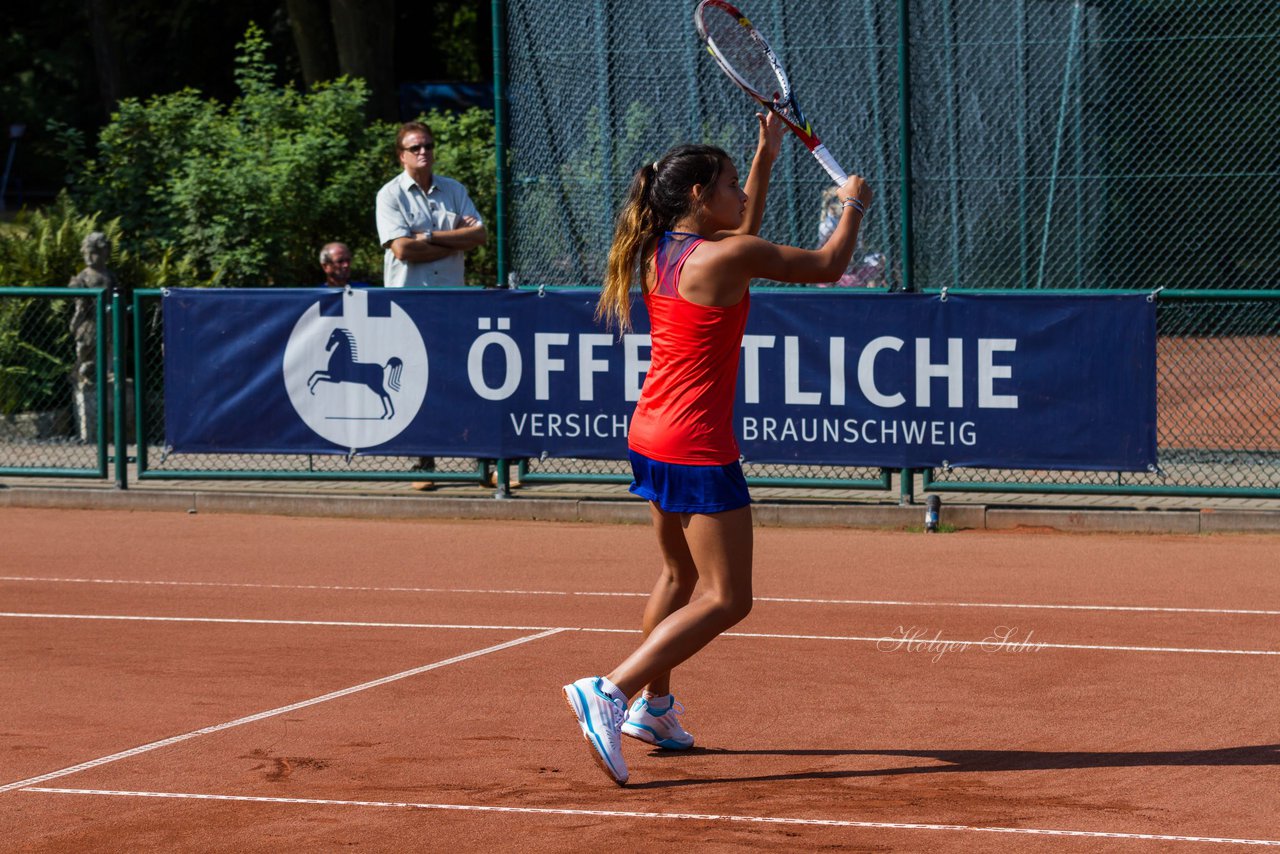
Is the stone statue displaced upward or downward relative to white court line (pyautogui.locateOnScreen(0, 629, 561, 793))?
upward

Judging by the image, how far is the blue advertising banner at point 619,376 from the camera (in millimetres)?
11422

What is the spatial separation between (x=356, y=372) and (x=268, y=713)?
19.6 feet

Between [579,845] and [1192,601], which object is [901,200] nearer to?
[1192,601]

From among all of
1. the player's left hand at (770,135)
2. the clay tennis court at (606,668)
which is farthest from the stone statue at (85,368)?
the player's left hand at (770,135)

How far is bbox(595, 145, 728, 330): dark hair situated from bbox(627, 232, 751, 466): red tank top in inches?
3.9

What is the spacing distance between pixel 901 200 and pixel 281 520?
4838mm

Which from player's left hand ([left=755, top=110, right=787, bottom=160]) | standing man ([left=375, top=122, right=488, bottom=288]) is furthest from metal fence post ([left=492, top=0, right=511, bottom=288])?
player's left hand ([left=755, top=110, right=787, bottom=160])

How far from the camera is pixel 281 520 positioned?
12.7 meters

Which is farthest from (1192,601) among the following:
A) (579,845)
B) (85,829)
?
(85,829)

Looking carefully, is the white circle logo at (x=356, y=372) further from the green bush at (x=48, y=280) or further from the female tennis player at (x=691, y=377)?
the female tennis player at (x=691, y=377)

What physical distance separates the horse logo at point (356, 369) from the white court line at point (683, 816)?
275 inches

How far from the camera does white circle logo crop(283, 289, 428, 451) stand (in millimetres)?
12578

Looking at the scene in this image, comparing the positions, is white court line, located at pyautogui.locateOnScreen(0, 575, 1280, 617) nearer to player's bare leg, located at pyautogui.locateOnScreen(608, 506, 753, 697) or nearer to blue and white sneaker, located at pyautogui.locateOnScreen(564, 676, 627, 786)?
player's bare leg, located at pyautogui.locateOnScreen(608, 506, 753, 697)

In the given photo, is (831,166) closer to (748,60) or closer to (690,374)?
(690,374)
